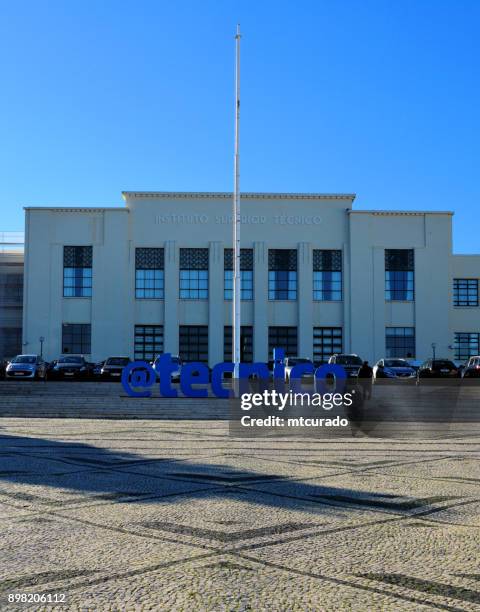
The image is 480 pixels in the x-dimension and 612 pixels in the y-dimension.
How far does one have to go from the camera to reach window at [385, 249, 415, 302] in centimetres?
5253

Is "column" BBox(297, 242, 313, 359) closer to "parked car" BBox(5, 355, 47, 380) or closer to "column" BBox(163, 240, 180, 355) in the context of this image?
"column" BBox(163, 240, 180, 355)

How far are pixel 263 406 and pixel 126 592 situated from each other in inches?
737

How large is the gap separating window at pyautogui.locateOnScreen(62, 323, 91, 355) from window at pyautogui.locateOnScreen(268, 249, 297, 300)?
12.8 metres

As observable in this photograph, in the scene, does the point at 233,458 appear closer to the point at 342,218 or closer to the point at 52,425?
the point at 52,425

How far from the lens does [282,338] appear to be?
171 ft

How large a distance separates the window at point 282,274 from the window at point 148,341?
817 centimetres

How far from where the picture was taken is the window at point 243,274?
52.1m

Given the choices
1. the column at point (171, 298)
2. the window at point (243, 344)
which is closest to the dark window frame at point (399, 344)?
the window at point (243, 344)

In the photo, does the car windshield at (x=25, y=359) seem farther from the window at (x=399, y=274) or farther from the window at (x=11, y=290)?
the window at (x=399, y=274)

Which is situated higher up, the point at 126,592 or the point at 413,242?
the point at 413,242

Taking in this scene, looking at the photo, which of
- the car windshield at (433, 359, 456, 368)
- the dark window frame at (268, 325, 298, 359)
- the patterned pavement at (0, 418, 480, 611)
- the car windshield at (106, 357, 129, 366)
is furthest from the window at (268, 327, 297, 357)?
the patterned pavement at (0, 418, 480, 611)

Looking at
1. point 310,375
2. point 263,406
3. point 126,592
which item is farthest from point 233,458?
point 310,375

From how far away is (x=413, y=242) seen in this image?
52.9 metres

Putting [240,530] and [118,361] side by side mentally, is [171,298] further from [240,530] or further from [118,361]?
[240,530]
